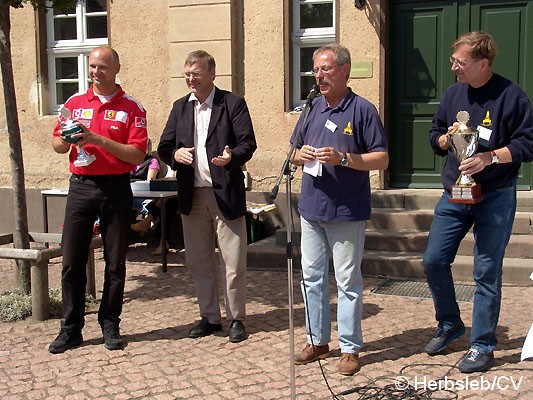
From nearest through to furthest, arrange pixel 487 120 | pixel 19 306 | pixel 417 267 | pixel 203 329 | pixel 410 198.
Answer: pixel 487 120, pixel 203 329, pixel 19 306, pixel 417 267, pixel 410 198

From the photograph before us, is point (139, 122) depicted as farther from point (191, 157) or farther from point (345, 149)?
point (345, 149)

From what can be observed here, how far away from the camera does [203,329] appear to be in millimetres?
5309

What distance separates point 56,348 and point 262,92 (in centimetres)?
492

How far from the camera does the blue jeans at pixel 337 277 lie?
445 cm

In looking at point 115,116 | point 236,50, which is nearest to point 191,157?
point 115,116

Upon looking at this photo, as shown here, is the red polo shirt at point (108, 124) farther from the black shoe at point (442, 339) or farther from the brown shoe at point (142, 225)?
the brown shoe at point (142, 225)

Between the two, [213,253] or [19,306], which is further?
[19,306]

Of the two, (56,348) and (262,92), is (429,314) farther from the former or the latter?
(262,92)

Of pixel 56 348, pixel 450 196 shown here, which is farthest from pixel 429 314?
pixel 56 348

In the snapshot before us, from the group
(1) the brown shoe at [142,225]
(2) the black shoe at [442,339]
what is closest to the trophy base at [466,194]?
(2) the black shoe at [442,339]

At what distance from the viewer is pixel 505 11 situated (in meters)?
8.07

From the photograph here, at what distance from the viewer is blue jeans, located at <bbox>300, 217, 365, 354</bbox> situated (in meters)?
4.45

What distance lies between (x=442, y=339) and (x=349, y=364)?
73 centimetres

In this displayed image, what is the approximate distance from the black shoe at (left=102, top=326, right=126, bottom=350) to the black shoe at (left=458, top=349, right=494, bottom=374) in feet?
7.72
